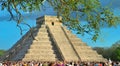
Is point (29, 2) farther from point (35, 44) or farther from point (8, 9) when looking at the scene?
point (35, 44)

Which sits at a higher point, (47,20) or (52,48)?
(47,20)

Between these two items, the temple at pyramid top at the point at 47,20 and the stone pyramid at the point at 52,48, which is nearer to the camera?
the stone pyramid at the point at 52,48

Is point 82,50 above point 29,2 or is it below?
below

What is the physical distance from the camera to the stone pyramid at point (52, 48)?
86.2m

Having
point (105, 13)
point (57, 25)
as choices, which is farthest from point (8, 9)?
point (57, 25)

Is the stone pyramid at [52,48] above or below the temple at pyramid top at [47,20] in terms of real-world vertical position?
below

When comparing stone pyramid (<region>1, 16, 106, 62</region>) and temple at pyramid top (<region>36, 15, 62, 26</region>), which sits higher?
temple at pyramid top (<region>36, 15, 62, 26</region>)

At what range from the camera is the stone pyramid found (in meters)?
86.2

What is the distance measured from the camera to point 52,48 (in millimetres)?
91438

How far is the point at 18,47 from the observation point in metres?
95.6

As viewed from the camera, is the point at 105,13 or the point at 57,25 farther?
the point at 57,25

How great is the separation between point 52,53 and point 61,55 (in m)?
2.93

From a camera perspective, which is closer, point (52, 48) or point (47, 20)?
point (52, 48)

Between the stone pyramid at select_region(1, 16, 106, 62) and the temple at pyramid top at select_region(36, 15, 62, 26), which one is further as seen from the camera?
the temple at pyramid top at select_region(36, 15, 62, 26)
